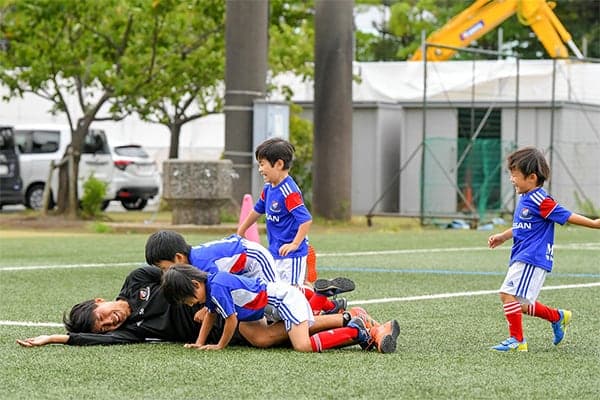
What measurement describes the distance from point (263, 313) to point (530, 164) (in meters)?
1.83

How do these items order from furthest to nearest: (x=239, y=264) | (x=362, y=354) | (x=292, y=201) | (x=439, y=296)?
(x=439, y=296) → (x=292, y=201) → (x=239, y=264) → (x=362, y=354)

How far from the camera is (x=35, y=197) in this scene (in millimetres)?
29375

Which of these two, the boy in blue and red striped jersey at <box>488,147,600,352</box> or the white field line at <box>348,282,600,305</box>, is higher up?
the boy in blue and red striped jersey at <box>488,147,600,352</box>

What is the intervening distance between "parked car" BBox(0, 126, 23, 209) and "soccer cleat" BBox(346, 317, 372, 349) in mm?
20308

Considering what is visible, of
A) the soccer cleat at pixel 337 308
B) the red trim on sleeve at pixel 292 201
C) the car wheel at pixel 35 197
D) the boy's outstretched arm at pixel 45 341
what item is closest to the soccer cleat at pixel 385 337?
the soccer cleat at pixel 337 308

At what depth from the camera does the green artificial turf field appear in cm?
673

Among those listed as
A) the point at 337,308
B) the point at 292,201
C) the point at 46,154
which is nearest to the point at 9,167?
the point at 46,154

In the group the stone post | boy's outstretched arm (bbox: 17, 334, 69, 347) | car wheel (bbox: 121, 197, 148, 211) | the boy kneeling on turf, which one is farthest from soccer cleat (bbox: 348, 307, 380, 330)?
car wheel (bbox: 121, 197, 148, 211)

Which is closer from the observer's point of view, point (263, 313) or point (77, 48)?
point (263, 313)

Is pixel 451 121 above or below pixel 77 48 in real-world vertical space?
below

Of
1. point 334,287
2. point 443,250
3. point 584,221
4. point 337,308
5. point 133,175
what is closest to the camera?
point 584,221

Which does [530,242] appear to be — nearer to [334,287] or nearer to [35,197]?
[334,287]

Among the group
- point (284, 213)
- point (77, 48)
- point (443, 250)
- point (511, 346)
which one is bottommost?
point (443, 250)

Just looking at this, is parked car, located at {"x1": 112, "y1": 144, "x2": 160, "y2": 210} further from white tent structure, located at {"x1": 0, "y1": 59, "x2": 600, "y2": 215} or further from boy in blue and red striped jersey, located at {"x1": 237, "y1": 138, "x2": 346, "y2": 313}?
boy in blue and red striped jersey, located at {"x1": 237, "y1": 138, "x2": 346, "y2": 313}
